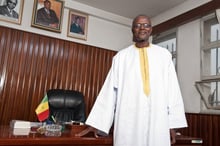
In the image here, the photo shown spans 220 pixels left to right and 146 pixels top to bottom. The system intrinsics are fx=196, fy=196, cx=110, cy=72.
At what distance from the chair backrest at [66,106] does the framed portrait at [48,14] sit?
49.0 inches

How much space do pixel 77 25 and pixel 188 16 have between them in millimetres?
1863

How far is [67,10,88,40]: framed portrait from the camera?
3447 mm

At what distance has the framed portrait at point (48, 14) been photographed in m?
3.14

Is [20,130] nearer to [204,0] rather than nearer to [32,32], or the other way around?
[32,32]

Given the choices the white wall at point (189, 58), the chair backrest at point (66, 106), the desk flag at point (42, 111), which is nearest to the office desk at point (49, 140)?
the desk flag at point (42, 111)

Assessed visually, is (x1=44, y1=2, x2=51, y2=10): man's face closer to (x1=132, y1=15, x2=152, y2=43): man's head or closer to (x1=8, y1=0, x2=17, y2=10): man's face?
(x1=8, y1=0, x2=17, y2=10): man's face

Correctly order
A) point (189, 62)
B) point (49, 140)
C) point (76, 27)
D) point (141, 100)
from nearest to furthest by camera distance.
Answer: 1. point (49, 140)
2. point (141, 100)
3. point (189, 62)
4. point (76, 27)

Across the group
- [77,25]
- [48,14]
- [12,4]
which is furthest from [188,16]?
[12,4]

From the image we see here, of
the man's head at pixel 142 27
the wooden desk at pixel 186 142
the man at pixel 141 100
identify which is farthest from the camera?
the wooden desk at pixel 186 142

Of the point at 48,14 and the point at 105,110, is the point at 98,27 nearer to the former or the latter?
the point at 48,14

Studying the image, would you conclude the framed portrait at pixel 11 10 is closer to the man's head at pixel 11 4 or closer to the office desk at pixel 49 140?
the man's head at pixel 11 4

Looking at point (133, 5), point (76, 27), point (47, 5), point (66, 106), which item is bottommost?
point (66, 106)

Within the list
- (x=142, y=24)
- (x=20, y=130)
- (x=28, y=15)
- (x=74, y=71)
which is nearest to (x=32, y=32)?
(x=28, y=15)

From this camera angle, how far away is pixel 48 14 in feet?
10.7
